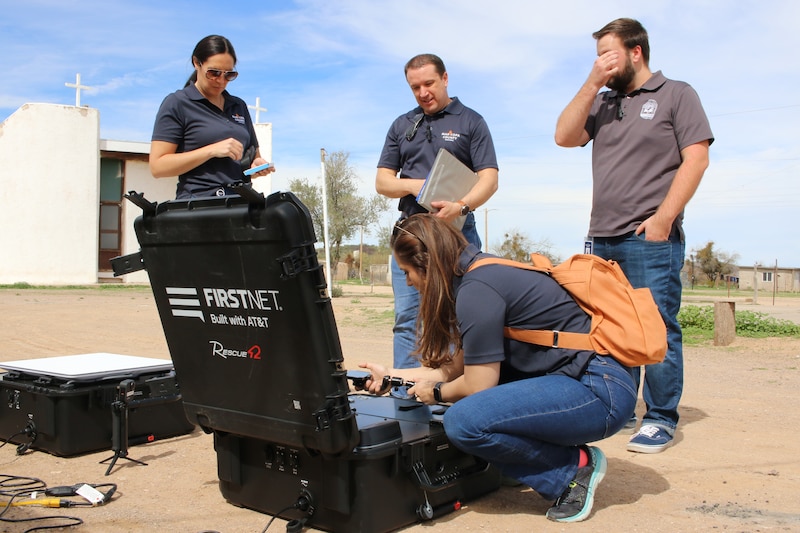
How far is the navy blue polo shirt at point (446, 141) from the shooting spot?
4.96 m

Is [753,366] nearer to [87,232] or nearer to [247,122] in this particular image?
[247,122]

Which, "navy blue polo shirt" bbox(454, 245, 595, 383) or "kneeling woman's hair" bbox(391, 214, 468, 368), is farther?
"kneeling woman's hair" bbox(391, 214, 468, 368)

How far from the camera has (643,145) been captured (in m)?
4.60

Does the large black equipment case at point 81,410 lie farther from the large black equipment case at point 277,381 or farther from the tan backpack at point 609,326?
the tan backpack at point 609,326

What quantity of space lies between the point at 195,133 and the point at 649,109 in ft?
8.93

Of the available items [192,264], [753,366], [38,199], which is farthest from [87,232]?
[192,264]

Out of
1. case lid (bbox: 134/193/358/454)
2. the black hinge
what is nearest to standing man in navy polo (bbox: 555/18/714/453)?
case lid (bbox: 134/193/358/454)

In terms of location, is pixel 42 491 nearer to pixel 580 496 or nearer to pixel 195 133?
pixel 195 133

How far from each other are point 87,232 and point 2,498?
2823 cm

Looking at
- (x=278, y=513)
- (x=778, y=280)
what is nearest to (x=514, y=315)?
(x=278, y=513)

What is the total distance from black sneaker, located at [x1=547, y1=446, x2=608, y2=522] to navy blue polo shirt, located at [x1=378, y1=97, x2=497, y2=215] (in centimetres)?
221

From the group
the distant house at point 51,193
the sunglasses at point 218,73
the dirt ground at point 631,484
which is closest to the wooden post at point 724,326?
the dirt ground at point 631,484

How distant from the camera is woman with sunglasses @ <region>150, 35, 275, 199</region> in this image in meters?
4.11

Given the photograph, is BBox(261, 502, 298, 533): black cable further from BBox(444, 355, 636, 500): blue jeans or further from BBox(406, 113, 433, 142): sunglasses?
BBox(406, 113, 433, 142): sunglasses
